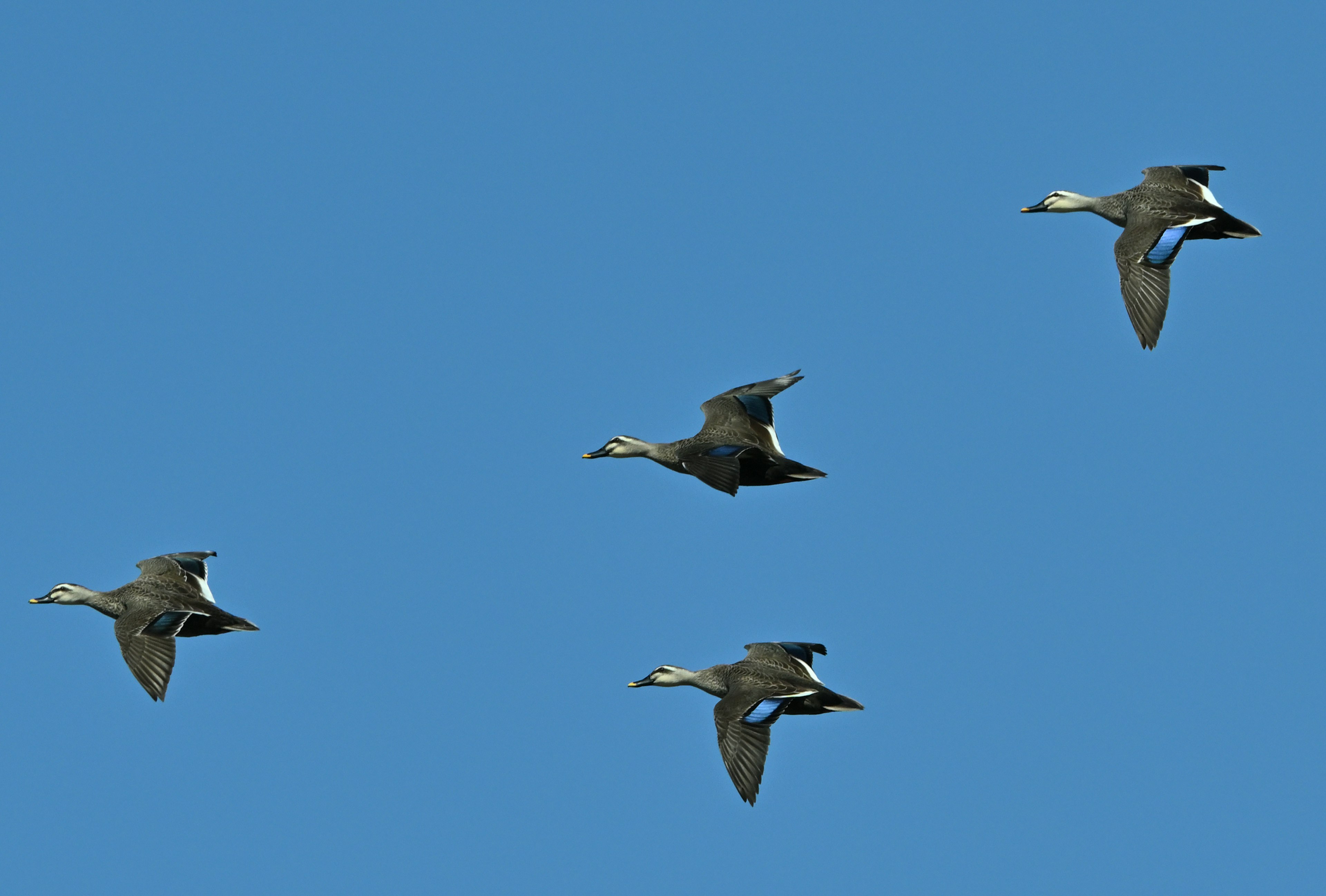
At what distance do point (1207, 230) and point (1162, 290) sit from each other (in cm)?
292

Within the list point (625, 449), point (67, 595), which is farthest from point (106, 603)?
point (625, 449)

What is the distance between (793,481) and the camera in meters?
41.2

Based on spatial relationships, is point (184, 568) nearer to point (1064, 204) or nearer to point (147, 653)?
point (147, 653)

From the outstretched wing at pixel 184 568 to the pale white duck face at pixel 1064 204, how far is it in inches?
715

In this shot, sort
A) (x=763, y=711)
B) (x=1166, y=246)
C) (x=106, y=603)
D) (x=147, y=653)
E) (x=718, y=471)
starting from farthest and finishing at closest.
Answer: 1. (x=106, y=603)
2. (x=718, y=471)
3. (x=1166, y=246)
4. (x=147, y=653)
5. (x=763, y=711)

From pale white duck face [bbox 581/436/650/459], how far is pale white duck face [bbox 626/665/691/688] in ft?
14.9

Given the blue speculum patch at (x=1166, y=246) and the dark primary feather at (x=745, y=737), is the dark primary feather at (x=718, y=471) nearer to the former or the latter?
the dark primary feather at (x=745, y=737)

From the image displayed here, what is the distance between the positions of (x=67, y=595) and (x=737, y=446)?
13519 mm

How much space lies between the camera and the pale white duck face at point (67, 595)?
41.9m

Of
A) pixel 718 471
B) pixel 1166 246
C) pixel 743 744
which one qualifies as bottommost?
pixel 743 744

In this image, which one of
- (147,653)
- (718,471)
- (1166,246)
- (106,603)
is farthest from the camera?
(106,603)

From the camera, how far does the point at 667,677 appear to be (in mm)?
41000

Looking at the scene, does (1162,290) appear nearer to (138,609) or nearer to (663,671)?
(663,671)

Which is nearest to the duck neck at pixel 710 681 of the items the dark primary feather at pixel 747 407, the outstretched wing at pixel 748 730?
the outstretched wing at pixel 748 730
